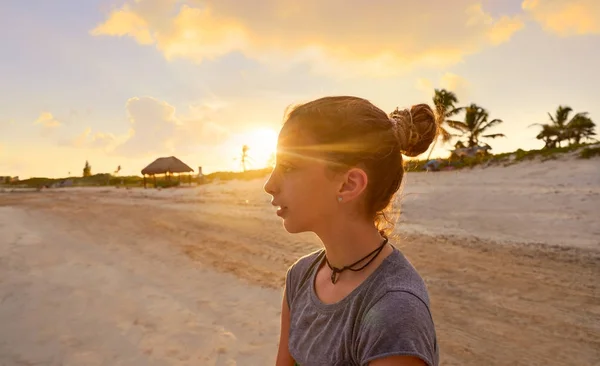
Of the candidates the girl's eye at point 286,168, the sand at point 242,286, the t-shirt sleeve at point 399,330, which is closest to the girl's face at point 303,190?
the girl's eye at point 286,168

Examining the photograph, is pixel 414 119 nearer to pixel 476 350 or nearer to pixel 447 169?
pixel 476 350

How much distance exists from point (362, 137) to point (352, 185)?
18 centimetres

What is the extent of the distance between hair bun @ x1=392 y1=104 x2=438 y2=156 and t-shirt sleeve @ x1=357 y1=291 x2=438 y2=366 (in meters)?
0.63

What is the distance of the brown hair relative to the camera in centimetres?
147

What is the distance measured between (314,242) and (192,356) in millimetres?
5311

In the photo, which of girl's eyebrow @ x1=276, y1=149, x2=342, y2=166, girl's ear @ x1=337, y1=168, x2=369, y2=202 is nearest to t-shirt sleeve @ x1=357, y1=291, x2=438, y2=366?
girl's ear @ x1=337, y1=168, x2=369, y2=202

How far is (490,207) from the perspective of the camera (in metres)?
12.6

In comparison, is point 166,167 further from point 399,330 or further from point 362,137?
point 399,330

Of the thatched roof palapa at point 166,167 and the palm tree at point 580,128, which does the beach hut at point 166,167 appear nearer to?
the thatched roof palapa at point 166,167

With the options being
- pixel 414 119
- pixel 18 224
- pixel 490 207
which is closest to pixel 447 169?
pixel 490 207

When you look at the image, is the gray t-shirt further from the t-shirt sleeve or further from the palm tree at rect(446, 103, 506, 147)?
the palm tree at rect(446, 103, 506, 147)

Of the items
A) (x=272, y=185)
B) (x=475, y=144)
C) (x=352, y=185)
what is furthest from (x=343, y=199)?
(x=475, y=144)

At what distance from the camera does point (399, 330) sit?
116cm

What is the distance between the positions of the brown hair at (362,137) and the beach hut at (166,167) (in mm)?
41637
